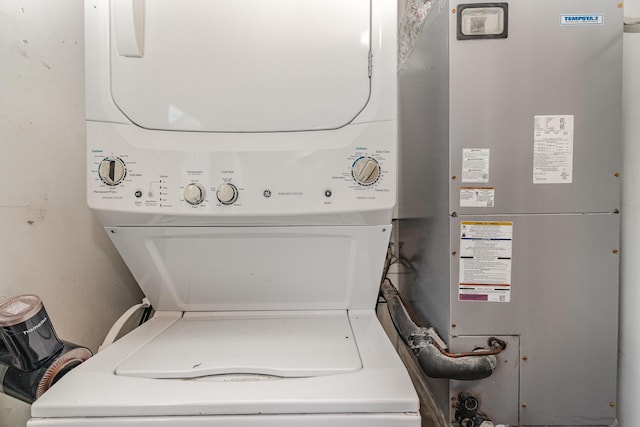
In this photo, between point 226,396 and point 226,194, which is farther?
point 226,194

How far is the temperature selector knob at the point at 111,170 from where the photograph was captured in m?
0.81

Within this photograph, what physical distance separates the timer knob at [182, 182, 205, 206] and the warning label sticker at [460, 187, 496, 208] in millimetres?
727

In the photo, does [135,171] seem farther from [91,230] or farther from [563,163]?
[563,163]

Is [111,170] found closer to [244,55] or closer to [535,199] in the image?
[244,55]

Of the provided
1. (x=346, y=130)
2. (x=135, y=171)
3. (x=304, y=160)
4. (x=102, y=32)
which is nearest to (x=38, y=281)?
(x=135, y=171)

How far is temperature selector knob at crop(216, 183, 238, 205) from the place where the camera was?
0.82 m

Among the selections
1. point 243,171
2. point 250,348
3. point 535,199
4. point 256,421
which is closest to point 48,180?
point 243,171

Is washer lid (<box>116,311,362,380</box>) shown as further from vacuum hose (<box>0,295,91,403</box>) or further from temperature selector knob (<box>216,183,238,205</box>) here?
temperature selector knob (<box>216,183,238,205</box>)

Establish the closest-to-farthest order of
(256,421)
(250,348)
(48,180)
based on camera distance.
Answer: (256,421) → (250,348) → (48,180)

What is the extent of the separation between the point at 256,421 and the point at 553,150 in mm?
991

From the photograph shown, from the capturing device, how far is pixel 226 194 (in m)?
0.82

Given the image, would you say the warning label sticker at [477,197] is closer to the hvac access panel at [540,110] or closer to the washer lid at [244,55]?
the hvac access panel at [540,110]

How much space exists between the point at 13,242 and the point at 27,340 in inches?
13.9

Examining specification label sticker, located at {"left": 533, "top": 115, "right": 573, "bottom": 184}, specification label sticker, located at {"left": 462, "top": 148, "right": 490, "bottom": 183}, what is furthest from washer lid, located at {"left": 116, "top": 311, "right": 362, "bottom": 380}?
specification label sticker, located at {"left": 533, "top": 115, "right": 573, "bottom": 184}
